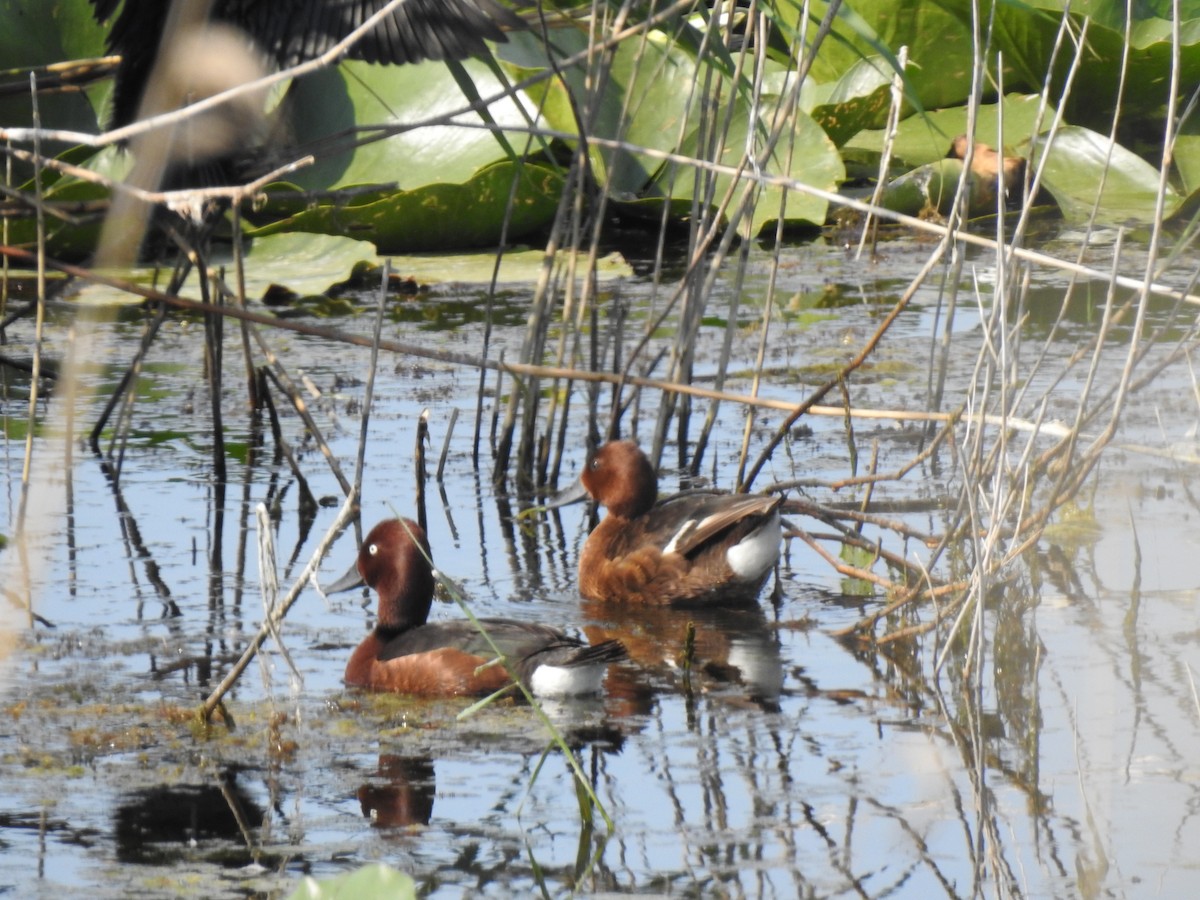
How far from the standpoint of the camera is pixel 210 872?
259cm

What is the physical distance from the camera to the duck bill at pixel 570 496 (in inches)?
189

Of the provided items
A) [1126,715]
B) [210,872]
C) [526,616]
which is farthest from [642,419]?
[210,872]

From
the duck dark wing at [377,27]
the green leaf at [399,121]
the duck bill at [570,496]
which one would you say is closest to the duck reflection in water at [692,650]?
the duck bill at [570,496]

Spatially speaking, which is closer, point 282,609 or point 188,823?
point 188,823

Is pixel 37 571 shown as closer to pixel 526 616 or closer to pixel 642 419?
pixel 526 616

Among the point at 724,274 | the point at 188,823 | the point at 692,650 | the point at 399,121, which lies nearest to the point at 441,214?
the point at 399,121

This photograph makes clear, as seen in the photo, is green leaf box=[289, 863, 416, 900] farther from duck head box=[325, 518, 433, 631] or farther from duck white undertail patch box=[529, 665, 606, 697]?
duck head box=[325, 518, 433, 631]

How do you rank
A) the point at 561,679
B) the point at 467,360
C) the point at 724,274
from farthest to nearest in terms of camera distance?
the point at 724,274
the point at 561,679
the point at 467,360

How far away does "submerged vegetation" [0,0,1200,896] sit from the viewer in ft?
10.3

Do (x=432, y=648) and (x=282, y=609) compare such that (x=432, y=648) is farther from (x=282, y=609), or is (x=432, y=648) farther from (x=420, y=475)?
(x=420, y=475)

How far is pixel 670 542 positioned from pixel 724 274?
430 cm

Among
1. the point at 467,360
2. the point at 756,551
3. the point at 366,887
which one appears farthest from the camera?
the point at 756,551

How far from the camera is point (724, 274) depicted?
854 centimetres

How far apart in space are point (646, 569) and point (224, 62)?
8.63ft
